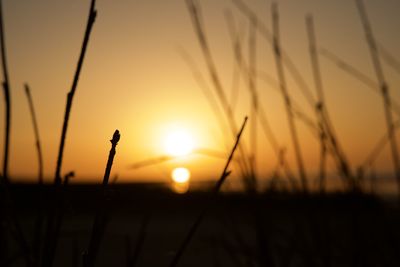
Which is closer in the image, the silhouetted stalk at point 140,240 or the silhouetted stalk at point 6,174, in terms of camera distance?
the silhouetted stalk at point 6,174

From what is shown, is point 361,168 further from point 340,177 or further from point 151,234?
point 151,234

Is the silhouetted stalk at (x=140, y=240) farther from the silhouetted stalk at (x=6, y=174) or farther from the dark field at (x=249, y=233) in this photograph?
the silhouetted stalk at (x=6, y=174)

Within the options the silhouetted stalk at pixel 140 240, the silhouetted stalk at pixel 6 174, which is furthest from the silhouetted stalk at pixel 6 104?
the silhouetted stalk at pixel 140 240

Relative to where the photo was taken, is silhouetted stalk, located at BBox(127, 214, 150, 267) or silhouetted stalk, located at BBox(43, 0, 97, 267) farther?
silhouetted stalk, located at BBox(127, 214, 150, 267)

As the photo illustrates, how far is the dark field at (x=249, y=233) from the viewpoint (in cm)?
62

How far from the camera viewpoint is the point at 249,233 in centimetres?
318

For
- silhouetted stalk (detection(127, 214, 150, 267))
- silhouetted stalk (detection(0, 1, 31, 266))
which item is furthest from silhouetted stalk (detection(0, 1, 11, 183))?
silhouetted stalk (detection(127, 214, 150, 267))

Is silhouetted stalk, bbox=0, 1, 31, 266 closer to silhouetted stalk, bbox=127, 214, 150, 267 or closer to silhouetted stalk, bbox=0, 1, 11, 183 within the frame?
silhouetted stalk, bbox=0, 1, 11, 183

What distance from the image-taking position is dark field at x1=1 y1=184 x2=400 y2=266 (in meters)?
0.62

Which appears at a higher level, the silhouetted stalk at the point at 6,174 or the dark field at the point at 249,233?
the silhouetted stalk at the point at 6,174

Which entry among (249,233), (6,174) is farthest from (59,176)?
(249,233)

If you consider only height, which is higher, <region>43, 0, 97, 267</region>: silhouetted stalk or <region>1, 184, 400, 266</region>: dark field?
<region>43, 0, 97, 267</region>: silhouetted stalk

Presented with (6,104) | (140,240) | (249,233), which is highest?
(6,104)

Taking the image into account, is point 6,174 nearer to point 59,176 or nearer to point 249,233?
point 59,176
